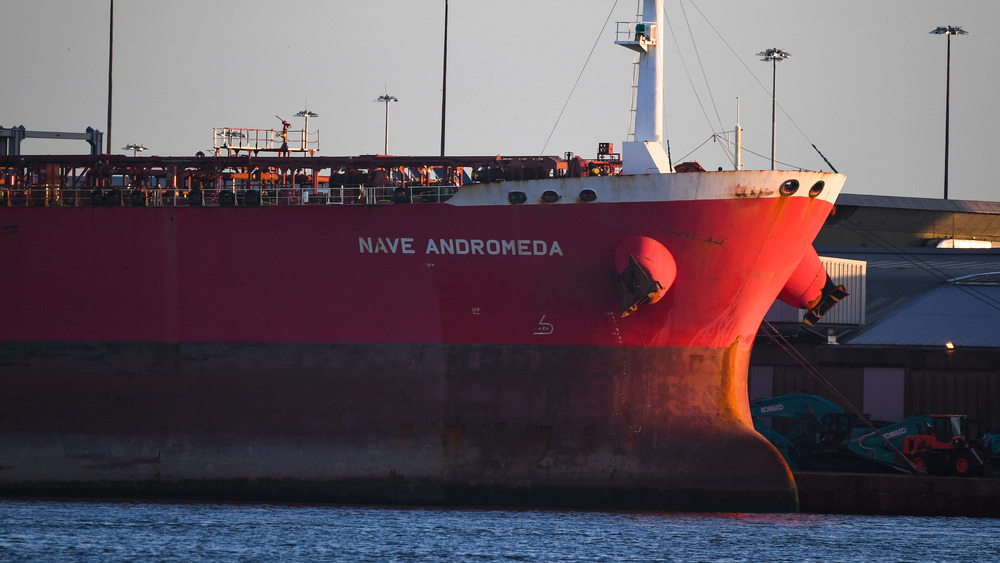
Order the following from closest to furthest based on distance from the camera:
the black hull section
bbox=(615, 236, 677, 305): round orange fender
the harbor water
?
1. the harbor water
2. bbox=(615, 236, 677, 305): round orange fender
3. the black hull section

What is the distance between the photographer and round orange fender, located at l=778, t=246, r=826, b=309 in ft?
82.7

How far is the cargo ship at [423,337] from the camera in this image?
898 inches

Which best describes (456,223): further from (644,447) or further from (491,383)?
(644,447)

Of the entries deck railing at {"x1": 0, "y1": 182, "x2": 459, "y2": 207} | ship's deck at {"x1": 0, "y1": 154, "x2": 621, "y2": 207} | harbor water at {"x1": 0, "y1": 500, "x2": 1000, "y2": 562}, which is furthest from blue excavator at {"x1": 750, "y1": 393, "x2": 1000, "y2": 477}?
deck railing at {"x1": 0, "y1": 182, "x2": 459, "y2": 207}

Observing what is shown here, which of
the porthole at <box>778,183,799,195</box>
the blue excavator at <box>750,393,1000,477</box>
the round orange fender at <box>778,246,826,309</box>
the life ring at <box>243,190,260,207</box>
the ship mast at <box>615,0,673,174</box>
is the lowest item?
the blue excavator at <box>750,393,1000,477</box>

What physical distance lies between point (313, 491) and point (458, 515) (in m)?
2.91

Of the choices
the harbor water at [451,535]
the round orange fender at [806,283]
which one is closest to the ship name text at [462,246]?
the harbor water at [451,535]

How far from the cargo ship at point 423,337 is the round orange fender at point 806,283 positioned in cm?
105

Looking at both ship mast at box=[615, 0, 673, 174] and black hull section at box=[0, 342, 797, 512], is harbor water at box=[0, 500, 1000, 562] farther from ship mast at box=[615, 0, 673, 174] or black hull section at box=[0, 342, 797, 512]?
ship mast at box=[615, 0, 673, 174]

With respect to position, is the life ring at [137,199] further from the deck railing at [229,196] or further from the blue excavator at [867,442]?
the blue excavator at [867,442]

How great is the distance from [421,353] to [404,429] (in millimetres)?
1524

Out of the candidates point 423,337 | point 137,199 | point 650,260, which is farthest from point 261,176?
point 650,260

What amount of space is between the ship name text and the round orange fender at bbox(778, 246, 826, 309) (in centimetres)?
570

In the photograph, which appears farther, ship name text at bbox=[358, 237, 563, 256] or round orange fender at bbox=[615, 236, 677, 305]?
ship name text at bbox=[358, 237, 563, 256]
